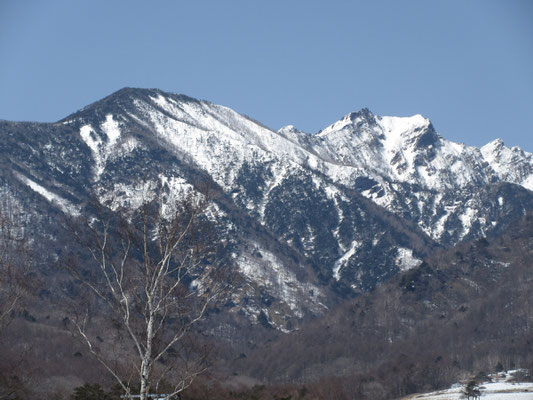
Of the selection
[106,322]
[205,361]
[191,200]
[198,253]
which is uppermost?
[191,200]

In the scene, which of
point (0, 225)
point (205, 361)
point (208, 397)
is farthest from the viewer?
point (208, 397)

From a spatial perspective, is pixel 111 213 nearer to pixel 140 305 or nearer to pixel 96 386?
pixel 140 305

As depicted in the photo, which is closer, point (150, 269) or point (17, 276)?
point (150, 269)

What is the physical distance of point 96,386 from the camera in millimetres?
117812

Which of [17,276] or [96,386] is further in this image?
[96,386]

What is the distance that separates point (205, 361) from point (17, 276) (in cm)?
2017

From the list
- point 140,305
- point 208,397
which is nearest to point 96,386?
point 208,397

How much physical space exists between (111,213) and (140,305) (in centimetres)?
689

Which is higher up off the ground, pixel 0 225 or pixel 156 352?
pixel 0 225

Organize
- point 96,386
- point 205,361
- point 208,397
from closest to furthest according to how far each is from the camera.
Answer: point 205,361 → point 96,386 → point 208,397

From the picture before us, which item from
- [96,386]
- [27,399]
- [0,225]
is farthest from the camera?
[27,399]

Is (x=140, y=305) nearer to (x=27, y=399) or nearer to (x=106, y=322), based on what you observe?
(x=106, y=322)

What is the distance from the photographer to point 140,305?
54.9 metres

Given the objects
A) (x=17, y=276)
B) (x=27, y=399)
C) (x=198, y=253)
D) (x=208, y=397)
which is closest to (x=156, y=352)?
(x=198, y=253)
